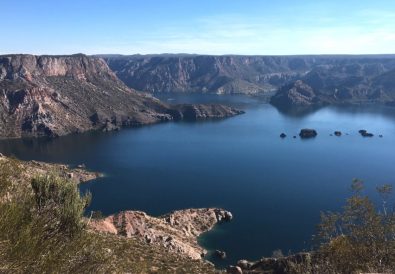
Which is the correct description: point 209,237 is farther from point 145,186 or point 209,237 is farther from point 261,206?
point 145,186

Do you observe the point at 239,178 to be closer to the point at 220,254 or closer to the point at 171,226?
the point at 171,226

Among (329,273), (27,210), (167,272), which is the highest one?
(27,210)

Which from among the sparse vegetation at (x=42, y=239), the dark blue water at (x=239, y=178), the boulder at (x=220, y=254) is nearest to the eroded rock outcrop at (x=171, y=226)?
the boulder at (x=220, y=254)

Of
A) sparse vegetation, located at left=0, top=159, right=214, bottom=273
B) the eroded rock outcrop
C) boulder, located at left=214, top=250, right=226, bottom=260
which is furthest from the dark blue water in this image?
Result: sparse vegetation, located at left=0, top=159, right=214, bottom=273

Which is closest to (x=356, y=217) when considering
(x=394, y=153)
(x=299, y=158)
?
(x=299, y=158)

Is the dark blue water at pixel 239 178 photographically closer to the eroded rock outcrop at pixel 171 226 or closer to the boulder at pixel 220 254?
the boulder at pixel 220 254

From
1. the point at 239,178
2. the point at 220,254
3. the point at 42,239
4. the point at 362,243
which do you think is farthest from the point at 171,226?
the point at 42,239

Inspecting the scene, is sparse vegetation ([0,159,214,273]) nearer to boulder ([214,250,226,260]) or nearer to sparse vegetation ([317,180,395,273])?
sparse vegetation ([317,180,395,273])
